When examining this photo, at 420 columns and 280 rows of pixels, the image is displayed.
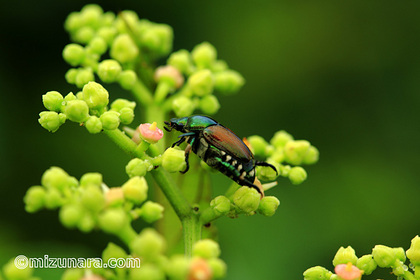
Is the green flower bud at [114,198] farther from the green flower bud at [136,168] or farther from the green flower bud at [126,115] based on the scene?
the green flower bud at [126,115]

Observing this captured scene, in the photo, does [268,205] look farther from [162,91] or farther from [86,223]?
[162,91]

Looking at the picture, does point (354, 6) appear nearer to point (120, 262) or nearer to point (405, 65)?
point (405, 65)

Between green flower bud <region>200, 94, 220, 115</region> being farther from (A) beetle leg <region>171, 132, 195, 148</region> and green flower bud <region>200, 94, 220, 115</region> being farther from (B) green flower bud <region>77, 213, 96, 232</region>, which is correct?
(B) green flower bud <region>77, 213, 96, 232</region>

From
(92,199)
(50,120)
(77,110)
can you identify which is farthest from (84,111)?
(92,199)

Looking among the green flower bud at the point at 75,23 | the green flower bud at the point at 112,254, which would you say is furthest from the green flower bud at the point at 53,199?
the green flower bud at the point at 75,23

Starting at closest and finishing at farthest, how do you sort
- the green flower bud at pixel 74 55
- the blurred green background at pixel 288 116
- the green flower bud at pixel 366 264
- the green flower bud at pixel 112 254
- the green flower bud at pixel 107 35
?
1. the green flower bud at pixel 112 254
2. the green flower bud at pixel 366 264
3. the green flower bud at pixel 74 55
4. the green flower bud at pixel 107 35
5. the blurred green background at pixel 288 116

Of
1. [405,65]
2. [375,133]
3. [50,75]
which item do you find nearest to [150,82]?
[50,75]
